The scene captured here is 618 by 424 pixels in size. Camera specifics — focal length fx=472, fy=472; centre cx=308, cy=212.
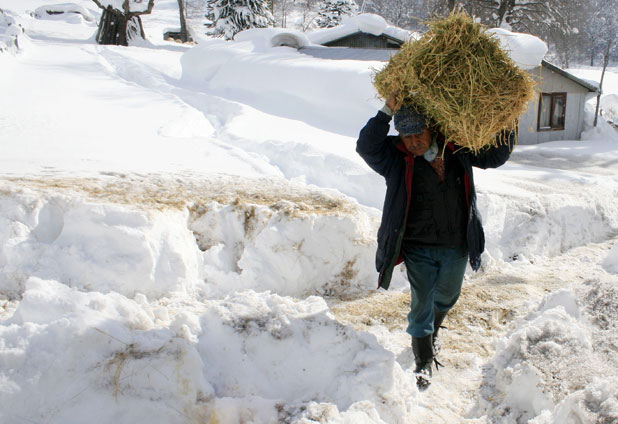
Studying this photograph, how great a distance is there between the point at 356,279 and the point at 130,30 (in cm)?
2530

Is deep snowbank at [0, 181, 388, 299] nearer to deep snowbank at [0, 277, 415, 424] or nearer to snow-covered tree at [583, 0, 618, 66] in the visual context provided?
deep snowbank at [0, 277, 415, 424]

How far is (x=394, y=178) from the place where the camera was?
2.54 meters

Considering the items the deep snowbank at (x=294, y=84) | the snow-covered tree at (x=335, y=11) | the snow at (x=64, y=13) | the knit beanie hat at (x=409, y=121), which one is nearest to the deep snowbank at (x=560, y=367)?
the knit beanie hat at (x=409, y=121)

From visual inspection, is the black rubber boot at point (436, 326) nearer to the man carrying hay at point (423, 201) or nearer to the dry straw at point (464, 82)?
the man carrying hay at point (423, 201)

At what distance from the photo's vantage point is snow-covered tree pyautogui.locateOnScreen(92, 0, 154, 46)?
2347cm

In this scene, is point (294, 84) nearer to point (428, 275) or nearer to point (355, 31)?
point (355, 31)

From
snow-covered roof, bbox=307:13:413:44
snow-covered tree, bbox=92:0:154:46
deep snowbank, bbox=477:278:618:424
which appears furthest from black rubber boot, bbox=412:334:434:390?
snow-covered tree, bbox=92:0:154:46

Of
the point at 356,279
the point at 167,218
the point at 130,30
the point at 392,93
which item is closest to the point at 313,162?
the point at 356,279

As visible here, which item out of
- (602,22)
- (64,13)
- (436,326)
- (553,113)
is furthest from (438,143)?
(602,22)

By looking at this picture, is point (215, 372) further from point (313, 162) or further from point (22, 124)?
point (22, 124)

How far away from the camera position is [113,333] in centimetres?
219

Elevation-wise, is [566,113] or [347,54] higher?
[347,54]

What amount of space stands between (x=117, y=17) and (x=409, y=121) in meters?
25.2

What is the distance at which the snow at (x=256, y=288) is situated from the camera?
6.70 ft
